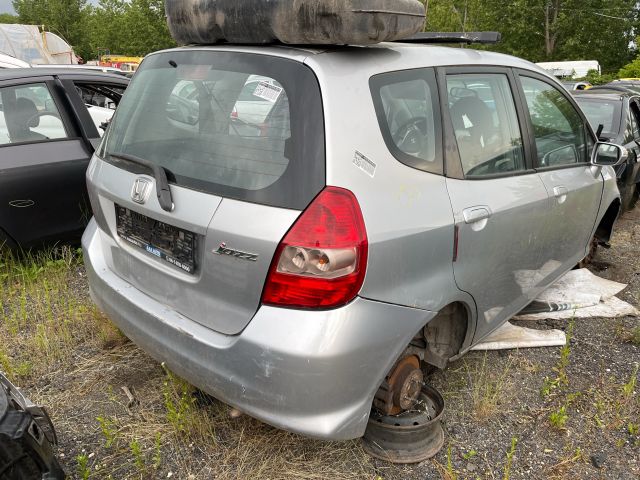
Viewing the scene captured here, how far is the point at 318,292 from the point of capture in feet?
6.08

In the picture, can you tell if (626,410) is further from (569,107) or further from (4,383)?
(4,383)

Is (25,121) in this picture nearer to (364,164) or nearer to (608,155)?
(364,164)

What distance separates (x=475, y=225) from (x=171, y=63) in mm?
1584

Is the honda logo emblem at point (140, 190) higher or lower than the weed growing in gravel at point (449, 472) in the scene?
higher

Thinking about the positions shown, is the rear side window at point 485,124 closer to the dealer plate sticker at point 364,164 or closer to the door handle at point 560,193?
the door handle at point 560,193

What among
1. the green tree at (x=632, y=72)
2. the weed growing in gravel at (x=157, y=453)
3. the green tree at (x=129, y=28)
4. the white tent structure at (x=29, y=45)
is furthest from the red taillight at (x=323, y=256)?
the green tree at (x=632, y=72)

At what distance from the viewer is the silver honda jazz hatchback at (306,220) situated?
6.12 feet

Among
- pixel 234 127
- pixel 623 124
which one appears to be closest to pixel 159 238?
pixel 234 127

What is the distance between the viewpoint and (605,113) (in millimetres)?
6375

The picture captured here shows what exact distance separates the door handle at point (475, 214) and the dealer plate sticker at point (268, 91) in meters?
0.95

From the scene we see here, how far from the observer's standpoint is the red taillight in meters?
1.84

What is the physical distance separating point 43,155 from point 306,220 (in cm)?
312

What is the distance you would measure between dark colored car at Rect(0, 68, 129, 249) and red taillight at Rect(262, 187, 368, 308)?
2924 mm

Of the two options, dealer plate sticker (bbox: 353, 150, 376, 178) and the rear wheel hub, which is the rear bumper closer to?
the rear wheel hub
